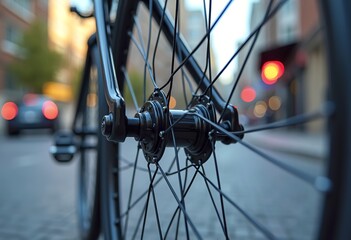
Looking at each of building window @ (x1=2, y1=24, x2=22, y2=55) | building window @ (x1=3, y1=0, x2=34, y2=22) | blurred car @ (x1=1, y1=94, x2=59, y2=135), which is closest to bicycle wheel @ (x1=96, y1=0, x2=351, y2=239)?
blurred car @ (x1=1, y1=94, x2=59, y2=135)

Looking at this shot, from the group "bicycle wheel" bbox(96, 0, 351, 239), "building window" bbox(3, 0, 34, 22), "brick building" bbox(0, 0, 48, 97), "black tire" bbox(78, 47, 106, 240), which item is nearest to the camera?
"bicycle wheel" bbox(96, 0, 351, 239)

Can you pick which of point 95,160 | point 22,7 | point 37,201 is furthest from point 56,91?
point 95,160

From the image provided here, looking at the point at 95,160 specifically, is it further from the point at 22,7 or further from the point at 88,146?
the point at 22,7

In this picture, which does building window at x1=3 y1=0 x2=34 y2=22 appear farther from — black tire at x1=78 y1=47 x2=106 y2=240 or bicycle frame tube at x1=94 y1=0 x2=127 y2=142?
bicycle frame tube at x1=94 y1=0 x2=127 y2=142

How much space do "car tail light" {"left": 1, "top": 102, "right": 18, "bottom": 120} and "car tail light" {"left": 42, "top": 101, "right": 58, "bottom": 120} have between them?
0.94 meters

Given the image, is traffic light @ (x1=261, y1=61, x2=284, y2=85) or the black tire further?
traffic light @ (x1=261, y1=61, x2=284, y2=85)

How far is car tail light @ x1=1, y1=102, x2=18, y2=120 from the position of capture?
1399 cm

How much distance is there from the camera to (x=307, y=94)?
2134 cm

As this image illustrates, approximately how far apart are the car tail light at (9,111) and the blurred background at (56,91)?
0.03 metres

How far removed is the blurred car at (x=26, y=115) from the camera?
1410 centimetres

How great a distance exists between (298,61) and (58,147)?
65.1 ft

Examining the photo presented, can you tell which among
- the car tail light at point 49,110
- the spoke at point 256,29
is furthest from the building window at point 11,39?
the spoke at point 256,29

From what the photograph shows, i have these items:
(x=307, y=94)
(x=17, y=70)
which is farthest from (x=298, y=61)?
(x=17, y=70)

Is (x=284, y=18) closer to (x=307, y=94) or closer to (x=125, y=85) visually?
(x=307, y=94)
